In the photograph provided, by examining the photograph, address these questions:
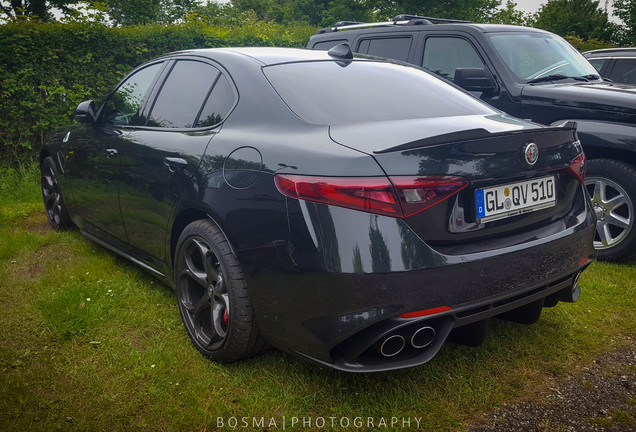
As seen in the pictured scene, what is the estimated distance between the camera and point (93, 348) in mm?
3078

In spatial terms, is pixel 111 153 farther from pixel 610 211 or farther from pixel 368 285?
pixel 610 211

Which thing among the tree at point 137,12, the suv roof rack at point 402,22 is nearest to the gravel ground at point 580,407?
the suv roof rack at point 402,22

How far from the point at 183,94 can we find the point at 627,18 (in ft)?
152

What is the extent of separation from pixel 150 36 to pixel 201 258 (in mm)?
6675

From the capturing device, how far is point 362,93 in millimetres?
2988

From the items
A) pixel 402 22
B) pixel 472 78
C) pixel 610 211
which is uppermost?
pixel 402 22

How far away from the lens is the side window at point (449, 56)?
18.1 ft

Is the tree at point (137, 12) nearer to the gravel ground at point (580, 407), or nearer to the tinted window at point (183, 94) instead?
the tinted window at point (183, 94)

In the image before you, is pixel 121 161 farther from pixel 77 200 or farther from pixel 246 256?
pixel 246 256

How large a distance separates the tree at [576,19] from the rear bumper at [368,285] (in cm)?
4491

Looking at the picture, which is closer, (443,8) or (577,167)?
(577,167)

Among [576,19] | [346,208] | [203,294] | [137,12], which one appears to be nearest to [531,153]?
[346,208]

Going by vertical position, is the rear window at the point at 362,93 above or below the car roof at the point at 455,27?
below

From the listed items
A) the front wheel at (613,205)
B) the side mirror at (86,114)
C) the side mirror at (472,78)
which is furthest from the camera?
the side mirror at (472,78)
